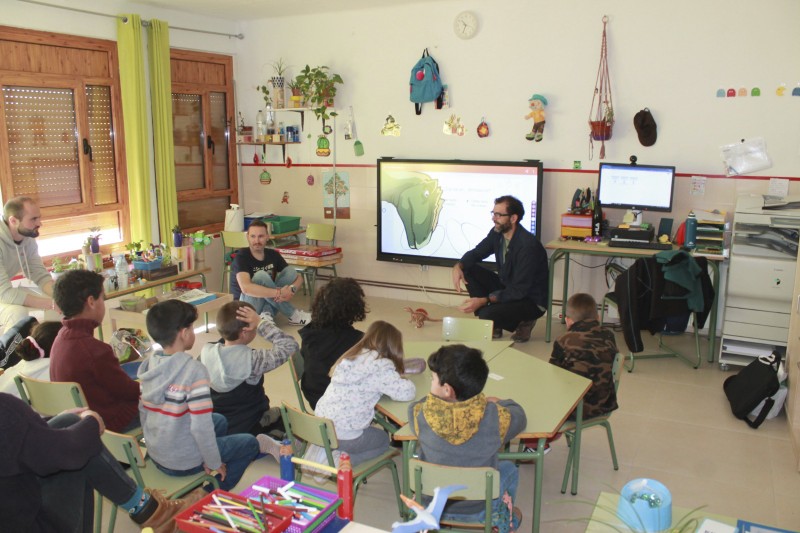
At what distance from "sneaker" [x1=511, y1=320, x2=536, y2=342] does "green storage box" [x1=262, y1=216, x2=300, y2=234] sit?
295 centimetres

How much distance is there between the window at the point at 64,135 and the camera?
5875 millimetres

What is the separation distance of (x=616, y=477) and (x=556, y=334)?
Result: 105 inches

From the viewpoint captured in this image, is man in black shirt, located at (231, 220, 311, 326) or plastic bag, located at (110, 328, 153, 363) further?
man in black shirt, located at (231, 220, 311, 326)

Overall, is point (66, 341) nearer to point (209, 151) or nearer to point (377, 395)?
point (377, 395)

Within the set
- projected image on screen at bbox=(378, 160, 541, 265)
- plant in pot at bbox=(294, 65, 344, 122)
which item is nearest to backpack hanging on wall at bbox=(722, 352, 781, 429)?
projected image on screen at bbox=(378, 160, 541, 265)

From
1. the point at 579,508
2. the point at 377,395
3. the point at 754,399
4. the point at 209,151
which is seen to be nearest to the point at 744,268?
the point at 754,399

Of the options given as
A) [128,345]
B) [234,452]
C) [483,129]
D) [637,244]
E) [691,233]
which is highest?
[483,129]

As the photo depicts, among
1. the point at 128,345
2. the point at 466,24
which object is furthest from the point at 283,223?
the point at 128,345

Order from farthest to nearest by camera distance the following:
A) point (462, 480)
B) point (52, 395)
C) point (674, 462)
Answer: point (674, 462)
point (52, 395)
point (462, 480)

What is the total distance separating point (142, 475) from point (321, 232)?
15.9ft

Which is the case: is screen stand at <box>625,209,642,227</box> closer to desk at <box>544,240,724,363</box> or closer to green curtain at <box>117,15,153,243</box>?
desk at <box>544,240,724,363</box>

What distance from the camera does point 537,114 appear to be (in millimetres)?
6473

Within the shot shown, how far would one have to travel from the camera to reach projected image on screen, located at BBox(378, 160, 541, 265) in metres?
6.72

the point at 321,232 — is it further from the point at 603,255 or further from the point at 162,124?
the point at 603,255
